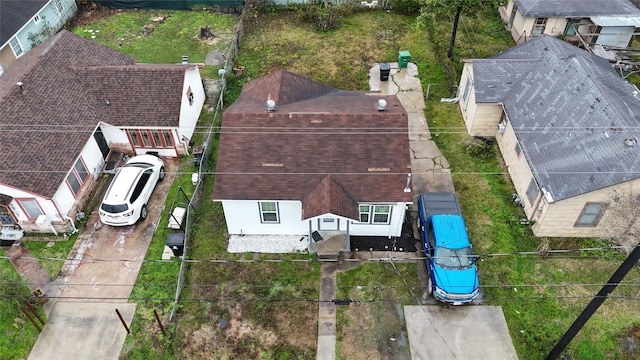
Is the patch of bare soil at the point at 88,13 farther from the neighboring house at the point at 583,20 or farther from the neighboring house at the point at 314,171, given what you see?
the neighboring house at the point at 583,20

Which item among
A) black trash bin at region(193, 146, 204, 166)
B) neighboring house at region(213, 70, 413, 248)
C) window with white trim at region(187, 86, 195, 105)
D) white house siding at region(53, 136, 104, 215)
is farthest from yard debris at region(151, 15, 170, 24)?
neighboring house at region(213, 70, 413, 248)

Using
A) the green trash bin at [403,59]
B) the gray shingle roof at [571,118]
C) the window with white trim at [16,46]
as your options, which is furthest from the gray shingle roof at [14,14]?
the gray shingle roof at [571,118]

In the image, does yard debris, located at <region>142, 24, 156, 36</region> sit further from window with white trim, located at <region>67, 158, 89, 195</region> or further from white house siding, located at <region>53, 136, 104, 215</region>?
window with white trim, located at <region>67, 158, 89, 195</region>

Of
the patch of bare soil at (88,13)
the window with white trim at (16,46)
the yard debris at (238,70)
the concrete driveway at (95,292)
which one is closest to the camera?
the concrete driveway at (95,292)

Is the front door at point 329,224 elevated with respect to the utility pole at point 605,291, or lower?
lower

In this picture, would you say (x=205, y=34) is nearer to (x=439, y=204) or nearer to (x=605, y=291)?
(x=439, y=204)

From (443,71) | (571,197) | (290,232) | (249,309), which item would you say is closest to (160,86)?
(290,232)
